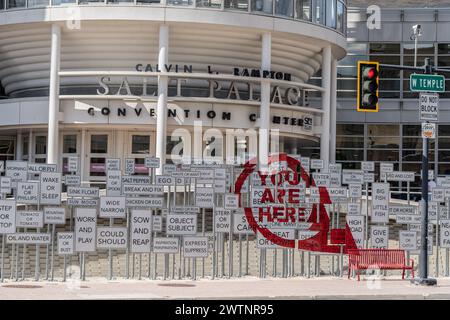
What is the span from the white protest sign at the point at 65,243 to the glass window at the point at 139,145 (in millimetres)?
19749

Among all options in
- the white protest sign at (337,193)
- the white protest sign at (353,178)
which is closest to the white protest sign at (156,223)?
the white protest sign at (337,193)

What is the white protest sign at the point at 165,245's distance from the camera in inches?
760

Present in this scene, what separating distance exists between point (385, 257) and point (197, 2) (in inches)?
692

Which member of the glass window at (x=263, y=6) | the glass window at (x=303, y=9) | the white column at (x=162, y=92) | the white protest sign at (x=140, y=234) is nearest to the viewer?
the white protest sign at (x=140, y=234)

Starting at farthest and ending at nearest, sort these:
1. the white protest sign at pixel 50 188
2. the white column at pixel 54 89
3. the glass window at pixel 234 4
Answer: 1. the white column at pixel 54 89
2. the glass window at pixel 234 4
3. the white protest sign at pixel 50 188

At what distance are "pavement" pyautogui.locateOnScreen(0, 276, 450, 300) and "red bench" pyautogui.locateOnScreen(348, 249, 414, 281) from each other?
0.36m

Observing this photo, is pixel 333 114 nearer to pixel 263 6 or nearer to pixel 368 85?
pixel 263 6

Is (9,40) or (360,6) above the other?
(360,6)

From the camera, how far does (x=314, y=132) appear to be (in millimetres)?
39750

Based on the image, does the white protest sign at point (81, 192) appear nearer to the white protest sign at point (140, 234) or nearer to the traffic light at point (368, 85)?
the white protest sign at point (140, 234)
